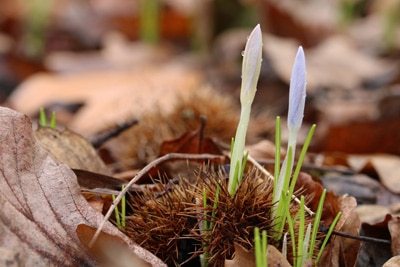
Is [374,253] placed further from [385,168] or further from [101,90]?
[101,90]

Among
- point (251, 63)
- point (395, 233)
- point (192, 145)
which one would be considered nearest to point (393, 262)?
point (395, 233)

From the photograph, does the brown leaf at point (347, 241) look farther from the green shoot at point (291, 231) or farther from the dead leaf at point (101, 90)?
the dead leaf at point (101, 90)

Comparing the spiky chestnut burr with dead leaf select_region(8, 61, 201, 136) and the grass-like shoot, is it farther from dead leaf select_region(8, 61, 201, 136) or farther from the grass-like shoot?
dead leaf select_region(8, 61, 201, 136)

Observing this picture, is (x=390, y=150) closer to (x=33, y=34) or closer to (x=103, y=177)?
(x=103, y=177)

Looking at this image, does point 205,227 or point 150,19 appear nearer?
point 205,227

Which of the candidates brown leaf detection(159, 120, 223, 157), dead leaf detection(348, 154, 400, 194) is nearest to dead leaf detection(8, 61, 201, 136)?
dead leaf detection(348, 154, 400, 194)

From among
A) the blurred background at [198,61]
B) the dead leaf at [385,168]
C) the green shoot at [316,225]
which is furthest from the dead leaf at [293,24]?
the green shoot at [316,225]

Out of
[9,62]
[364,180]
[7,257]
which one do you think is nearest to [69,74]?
[9,62]
